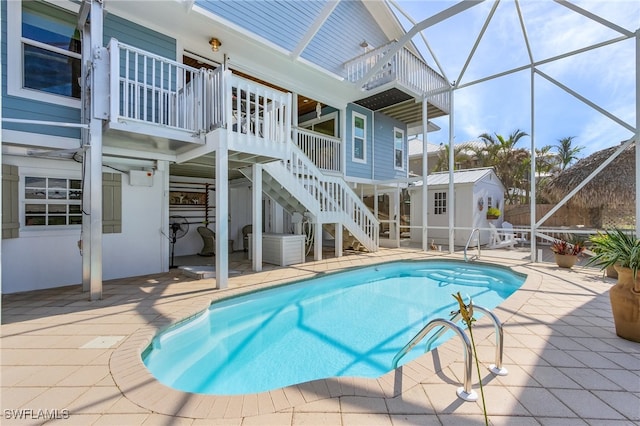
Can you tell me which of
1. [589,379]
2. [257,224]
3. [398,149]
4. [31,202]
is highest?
[398,149]

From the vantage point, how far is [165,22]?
5.98 m

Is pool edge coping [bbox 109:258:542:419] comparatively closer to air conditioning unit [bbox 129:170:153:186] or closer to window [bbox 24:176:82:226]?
window [bbox 24:176:82:226]

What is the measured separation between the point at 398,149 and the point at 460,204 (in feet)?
11.7

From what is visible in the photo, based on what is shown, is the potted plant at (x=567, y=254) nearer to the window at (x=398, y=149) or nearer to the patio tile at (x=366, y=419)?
the window at (x=398, y=149)

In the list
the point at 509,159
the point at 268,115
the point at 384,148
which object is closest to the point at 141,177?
the point at 268,115

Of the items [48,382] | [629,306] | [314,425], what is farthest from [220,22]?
[629,306]

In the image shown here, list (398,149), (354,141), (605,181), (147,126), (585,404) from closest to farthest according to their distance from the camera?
(585,404)
(147,126)
(354,141)
(605,181)
(398,149)

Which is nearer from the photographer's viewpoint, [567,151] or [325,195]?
[325,195]

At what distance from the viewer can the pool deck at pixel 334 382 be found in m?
1.97

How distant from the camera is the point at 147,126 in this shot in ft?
15.7

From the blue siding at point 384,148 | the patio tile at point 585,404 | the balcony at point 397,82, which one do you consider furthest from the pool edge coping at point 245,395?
the blue siding at point 384,148

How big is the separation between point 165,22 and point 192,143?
2802 millimetres

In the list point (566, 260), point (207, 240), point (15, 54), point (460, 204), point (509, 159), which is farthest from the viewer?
point (509, 159)

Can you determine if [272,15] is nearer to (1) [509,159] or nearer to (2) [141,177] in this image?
(2) [141,177]
